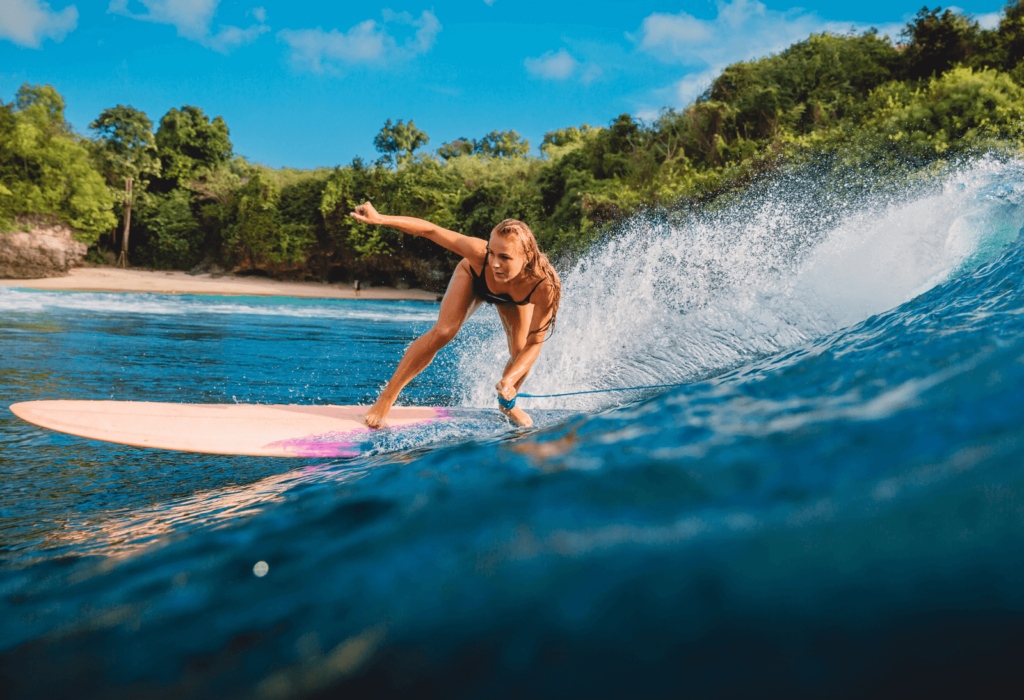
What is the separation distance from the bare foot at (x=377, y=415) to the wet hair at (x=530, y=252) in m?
1.06

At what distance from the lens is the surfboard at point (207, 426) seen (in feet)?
8.89

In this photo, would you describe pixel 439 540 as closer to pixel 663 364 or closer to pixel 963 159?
pixel 663 364

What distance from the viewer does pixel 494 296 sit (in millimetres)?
3529

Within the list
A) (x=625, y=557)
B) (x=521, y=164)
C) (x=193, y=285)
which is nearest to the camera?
(x=625, y=557)

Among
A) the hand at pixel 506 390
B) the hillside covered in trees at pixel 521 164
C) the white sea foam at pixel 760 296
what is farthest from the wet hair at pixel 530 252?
the hillside covered in trees at pixel 521 164

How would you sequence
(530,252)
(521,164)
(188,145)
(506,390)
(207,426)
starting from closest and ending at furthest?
(207,426), (506,390), (530,252), (521,164), (188,145)

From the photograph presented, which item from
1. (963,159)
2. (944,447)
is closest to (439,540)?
(944,447)

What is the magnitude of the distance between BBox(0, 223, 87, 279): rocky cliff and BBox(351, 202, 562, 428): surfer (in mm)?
25185

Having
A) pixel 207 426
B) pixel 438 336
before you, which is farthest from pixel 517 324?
pixel 207 426

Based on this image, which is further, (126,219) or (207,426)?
(126,219)

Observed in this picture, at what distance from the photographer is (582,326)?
6.55m

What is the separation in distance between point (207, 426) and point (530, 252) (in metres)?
1.99

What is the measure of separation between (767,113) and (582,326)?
54.4 feet

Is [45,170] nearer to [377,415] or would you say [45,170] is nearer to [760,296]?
[377,415]
